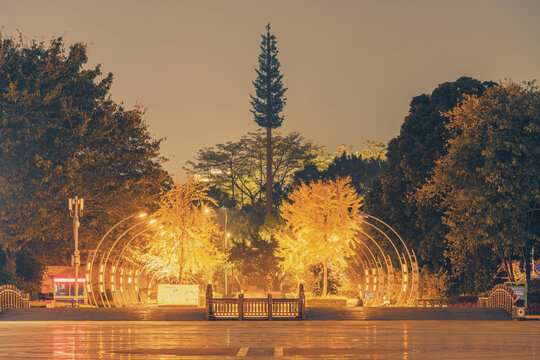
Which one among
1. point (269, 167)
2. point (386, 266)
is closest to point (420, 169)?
point (386, 266)

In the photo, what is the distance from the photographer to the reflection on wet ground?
81.0ft

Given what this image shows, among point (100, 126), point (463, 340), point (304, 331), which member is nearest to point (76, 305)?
point (100, 126)

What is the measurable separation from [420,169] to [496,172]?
11.9m

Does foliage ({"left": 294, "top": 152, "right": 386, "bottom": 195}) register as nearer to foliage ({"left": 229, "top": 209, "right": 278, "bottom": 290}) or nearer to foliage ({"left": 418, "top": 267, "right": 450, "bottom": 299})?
foliage ({"left": 229, "top": 209, "right": 278, "bottom": 290})

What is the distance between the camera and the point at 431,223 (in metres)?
60.4

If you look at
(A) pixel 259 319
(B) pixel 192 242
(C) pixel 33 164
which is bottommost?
(A) pixel 259 319

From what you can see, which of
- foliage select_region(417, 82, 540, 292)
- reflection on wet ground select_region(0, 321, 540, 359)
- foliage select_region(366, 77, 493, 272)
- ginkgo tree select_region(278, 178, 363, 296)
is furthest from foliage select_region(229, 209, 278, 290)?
reflection on wet ground select_region(0, 321, 540, 359)

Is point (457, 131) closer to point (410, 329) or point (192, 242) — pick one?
point (192, 242)

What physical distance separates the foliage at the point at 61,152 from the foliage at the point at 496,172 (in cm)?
2226

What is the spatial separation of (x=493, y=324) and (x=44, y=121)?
32.9m

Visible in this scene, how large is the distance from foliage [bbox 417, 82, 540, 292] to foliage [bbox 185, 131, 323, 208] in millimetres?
59613

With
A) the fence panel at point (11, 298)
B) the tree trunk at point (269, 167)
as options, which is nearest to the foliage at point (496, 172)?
the fence panel at point (11, 298)

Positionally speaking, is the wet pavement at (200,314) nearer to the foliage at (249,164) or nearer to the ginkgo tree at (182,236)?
the ginkgo tree at (182,236)

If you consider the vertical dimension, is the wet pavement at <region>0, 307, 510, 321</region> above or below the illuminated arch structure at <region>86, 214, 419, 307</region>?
below
